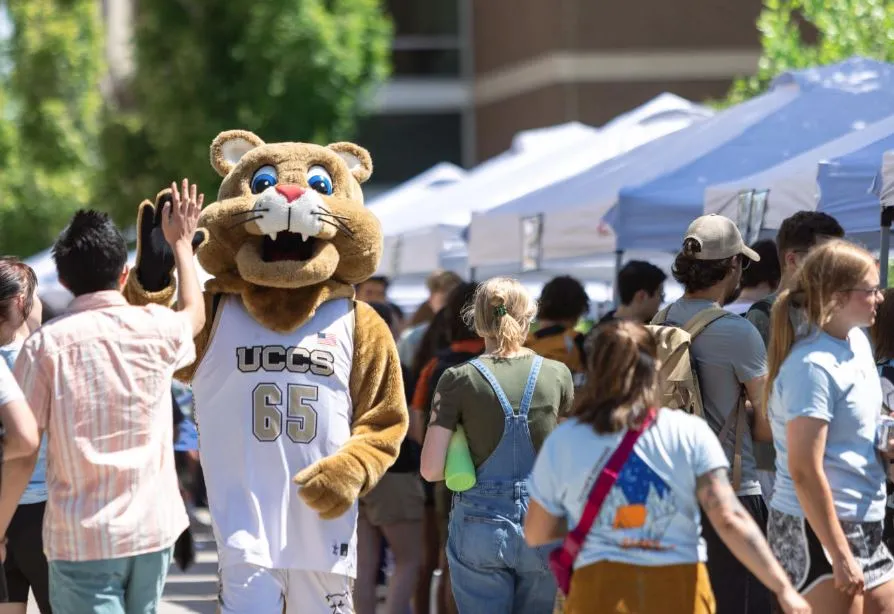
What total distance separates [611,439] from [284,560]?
5.53 ft

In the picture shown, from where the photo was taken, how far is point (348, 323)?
591 cm

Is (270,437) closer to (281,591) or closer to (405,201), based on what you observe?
(281,591)

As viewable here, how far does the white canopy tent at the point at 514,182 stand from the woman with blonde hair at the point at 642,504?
27.3ft

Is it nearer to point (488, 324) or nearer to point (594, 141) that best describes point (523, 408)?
point (488, 324)

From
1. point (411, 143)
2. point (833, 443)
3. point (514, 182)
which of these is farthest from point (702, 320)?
point (411, 143)

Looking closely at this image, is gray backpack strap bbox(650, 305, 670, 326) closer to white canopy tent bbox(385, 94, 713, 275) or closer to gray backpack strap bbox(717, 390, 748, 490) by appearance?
gray backpack strap bbox(717, 390, 748, 490)

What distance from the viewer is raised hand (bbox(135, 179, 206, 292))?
5547 millimetres

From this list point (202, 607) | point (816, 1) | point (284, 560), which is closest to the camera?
point (284, 560)

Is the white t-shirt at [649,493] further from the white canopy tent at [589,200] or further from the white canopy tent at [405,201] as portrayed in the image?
the white canopy tent at [405,201]

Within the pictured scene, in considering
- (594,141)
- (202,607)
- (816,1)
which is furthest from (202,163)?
(202,607)

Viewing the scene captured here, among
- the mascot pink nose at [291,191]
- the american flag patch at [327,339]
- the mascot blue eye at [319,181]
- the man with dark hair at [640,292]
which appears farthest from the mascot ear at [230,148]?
the man with dark hair at [640,292]

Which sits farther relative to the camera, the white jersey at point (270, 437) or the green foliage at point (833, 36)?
the green foliage at point (833, 36)

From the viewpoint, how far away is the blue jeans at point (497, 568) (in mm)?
5875

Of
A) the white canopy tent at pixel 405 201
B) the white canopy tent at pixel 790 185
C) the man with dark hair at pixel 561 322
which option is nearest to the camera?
the white canopy tent at pixel 790 185
